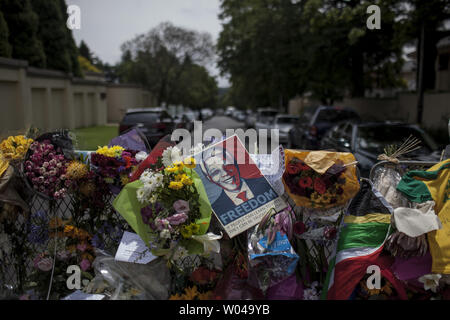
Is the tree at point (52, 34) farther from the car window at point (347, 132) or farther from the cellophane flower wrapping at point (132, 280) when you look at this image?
the cellophane flower wrapping at point (132, 280)

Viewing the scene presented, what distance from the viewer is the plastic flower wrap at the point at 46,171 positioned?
3.55 meters

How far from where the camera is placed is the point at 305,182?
3.28m

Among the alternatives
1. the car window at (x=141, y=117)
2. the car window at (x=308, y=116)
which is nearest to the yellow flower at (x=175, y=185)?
the car window at (x=308, y=116)

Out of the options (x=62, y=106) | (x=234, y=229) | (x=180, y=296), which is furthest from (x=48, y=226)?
(x=62, y=106)

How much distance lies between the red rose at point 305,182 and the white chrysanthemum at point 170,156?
96cm

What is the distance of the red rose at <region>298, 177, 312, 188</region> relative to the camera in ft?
10.7

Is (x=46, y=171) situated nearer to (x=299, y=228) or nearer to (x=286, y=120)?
(x=299, y=228)

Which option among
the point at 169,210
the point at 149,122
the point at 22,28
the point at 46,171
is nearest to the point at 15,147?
the point at 46,171

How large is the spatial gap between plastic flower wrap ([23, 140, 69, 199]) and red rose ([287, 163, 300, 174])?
6.09 ft

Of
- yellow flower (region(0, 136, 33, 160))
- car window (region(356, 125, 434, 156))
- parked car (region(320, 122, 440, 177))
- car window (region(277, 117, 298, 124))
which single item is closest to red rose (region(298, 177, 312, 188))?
yellow flower (region(0, 136, 33, 160))

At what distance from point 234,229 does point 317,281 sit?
0.88 meters

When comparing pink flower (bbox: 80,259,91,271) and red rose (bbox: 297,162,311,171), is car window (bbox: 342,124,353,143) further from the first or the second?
pink flower (bbox: 80,259,91,271)

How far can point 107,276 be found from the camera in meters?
3.33

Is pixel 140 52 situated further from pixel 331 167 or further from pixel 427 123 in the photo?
pixel 331 167
